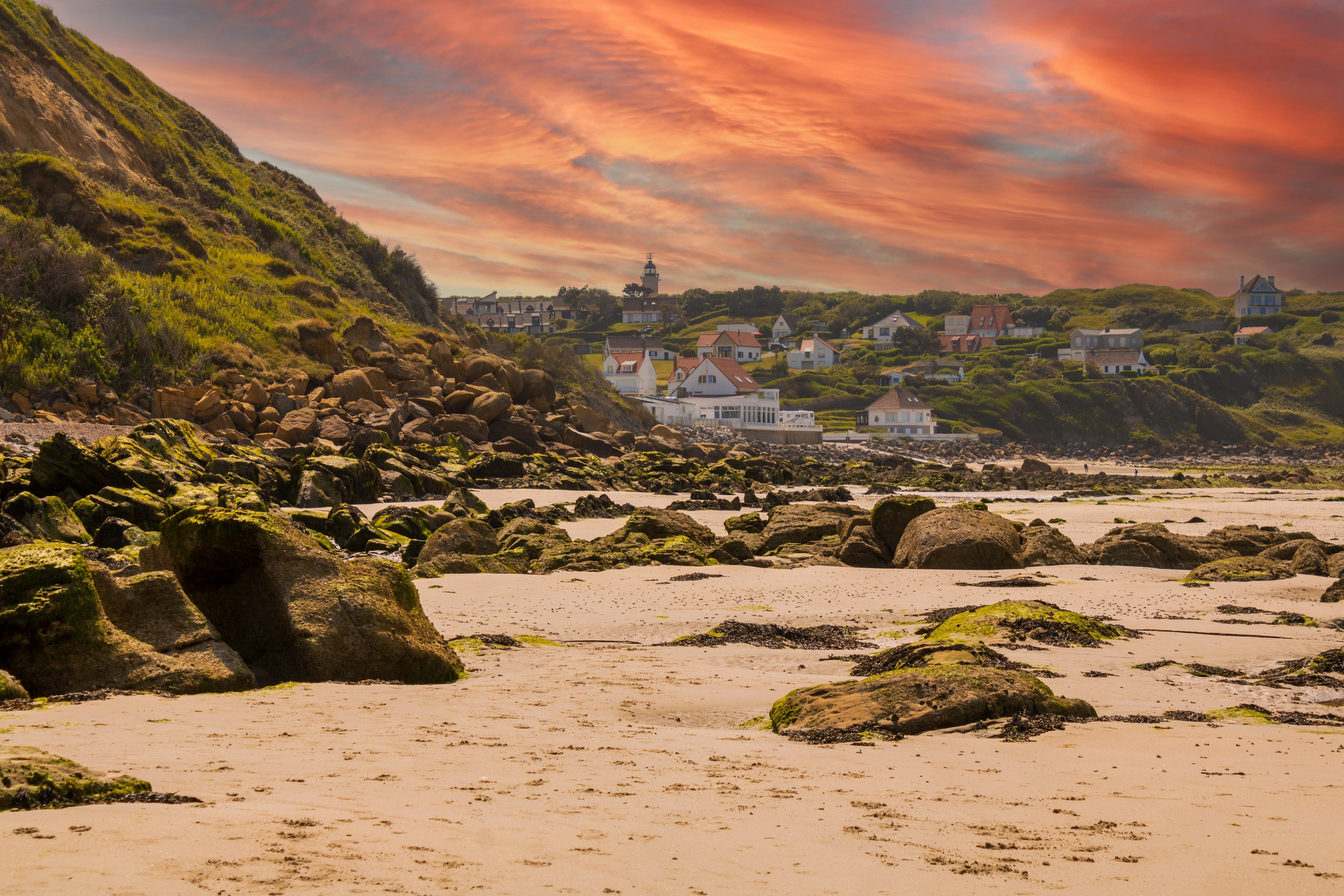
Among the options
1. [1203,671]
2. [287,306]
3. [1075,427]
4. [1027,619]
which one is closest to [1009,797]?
[1203,671]

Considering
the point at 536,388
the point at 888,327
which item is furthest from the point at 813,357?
the point at 536,388

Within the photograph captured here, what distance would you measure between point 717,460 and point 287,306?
2237 centimetres

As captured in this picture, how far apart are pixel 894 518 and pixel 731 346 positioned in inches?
4792

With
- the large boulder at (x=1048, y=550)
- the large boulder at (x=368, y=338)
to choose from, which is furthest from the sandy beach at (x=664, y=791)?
the large boulder at (x=368, y=338)

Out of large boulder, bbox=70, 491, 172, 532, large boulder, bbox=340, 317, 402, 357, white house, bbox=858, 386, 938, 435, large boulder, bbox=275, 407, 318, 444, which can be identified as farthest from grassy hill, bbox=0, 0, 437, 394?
white house, bbox=858, 386, 938, 435

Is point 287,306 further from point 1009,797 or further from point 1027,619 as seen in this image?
point 1009,797

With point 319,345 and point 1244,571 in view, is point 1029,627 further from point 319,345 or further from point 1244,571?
point 319,345

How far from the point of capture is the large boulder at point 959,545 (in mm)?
18547

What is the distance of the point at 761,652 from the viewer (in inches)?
463

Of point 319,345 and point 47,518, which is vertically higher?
point 319,345

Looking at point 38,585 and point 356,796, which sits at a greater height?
point 38,585

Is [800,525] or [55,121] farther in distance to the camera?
[55,121]

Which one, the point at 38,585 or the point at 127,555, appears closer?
the point at 38,585

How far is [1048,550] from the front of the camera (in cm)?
1938
